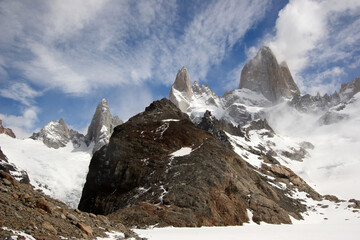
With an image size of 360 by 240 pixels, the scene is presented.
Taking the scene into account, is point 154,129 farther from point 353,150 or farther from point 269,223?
point 353,150

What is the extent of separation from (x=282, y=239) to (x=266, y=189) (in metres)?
33.3

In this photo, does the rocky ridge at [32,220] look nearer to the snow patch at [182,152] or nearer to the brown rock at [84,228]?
the brown rock at [84,228]

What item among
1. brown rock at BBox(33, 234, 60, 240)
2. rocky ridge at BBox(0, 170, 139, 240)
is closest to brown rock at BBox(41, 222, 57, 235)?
rocky ridge at BBox(0, 170, 139, 240)

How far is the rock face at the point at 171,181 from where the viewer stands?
30.7 m

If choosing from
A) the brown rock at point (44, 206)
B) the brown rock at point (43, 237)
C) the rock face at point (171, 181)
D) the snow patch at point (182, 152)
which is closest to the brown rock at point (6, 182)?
the brown rock at point (44, 206)

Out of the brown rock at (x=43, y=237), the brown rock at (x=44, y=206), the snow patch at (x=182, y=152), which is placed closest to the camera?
the brown rock at (x=43, y=237)

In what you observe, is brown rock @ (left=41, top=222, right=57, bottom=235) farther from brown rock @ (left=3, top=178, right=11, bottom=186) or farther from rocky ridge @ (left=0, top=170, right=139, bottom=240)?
brown rock @ (left=3, top=178, right=11, bottom=186)

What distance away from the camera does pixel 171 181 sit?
124 feet

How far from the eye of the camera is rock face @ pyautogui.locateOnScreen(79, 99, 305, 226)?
3070cm

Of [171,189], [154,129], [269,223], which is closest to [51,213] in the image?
[171,189]

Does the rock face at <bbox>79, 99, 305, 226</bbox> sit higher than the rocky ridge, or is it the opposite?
the rock face at <bbox>79, 99, 305, 226</bbox>

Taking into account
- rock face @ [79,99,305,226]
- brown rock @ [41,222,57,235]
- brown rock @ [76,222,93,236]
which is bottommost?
brown rock @ [41,222,57,235]

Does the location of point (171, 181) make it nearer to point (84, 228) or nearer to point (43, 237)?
point (84, 228)

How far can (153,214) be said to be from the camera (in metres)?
28.3
